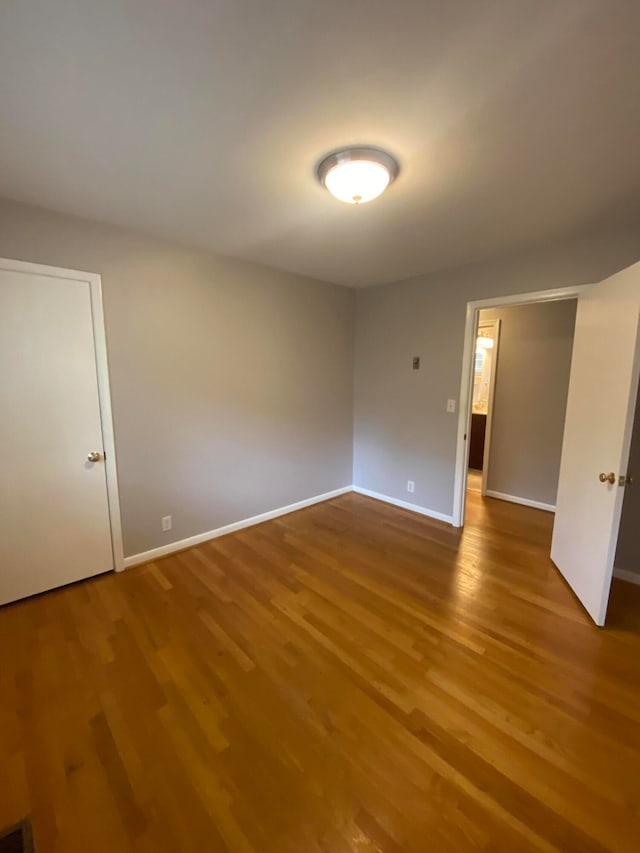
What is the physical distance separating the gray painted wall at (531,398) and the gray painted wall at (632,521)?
49.9 inches

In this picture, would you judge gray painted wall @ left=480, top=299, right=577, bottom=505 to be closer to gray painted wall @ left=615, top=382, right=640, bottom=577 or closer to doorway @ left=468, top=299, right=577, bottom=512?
doorway @ left=468, top=299, right=577, bottom=512

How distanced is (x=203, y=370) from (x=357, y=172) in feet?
6.12

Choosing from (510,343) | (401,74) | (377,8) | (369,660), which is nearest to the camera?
(377,8)

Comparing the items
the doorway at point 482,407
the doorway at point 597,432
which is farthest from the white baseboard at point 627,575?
the doorway at point 482,407

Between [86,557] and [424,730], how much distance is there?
7.77ft

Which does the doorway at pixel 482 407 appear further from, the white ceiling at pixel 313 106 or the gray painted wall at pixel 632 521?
the white ceiling at pixel 313 106

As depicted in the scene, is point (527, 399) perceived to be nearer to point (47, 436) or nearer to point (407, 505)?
point (407, 505)

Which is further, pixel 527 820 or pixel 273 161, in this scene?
pixel 273 161

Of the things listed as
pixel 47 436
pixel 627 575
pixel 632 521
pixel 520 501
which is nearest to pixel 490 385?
pixel 520 501

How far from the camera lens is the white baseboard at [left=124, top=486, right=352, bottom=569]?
109 inches

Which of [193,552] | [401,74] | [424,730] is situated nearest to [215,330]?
[193,552]

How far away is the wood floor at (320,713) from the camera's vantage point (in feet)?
3.86

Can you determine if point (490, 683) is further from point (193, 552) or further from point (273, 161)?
point (273, 161)

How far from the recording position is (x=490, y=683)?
5.61 ft
